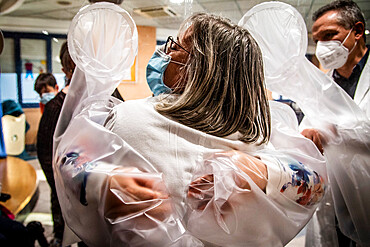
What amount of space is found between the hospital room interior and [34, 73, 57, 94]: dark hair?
0.76m

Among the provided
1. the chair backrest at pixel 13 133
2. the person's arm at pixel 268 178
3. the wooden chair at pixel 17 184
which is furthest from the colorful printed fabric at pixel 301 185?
the chair backrest at pixel 13 133

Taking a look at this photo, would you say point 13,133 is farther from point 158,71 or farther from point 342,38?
point 342,38

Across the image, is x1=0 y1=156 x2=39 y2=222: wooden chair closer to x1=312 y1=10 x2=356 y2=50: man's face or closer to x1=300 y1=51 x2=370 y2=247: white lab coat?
x1=300 y1=51 x2=370 y2=247: white lab coat

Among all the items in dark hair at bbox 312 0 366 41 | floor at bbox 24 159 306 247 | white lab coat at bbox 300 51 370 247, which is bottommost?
floor at bbox 24 159 306 247

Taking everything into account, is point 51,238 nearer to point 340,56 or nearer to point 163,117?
point 163,117

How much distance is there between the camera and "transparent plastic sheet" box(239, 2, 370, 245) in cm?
89

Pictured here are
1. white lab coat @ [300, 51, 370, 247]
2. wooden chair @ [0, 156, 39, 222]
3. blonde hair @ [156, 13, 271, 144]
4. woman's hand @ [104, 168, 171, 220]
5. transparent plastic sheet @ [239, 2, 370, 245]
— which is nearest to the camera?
woman's hand @ [104, 168, 171, 220]

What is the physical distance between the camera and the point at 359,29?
1.12m

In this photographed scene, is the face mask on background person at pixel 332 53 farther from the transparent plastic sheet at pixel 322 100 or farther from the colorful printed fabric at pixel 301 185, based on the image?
the colorful printed fabric at pixel 301 185

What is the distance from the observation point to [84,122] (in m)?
0.52

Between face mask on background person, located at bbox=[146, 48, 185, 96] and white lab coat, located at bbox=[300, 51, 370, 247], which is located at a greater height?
face mask on background person, located at bbox=[146, 48, 185, 96]

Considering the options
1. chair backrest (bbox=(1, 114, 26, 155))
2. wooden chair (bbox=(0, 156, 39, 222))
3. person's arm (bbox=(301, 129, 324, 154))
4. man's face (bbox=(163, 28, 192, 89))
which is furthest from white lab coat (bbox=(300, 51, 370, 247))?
chair backrest (bbox=(1, 114, 26, 155))

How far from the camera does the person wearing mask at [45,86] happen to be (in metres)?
1.78

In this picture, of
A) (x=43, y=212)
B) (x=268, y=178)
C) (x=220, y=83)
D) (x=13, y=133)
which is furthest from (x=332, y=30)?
(x=43, y=212)
